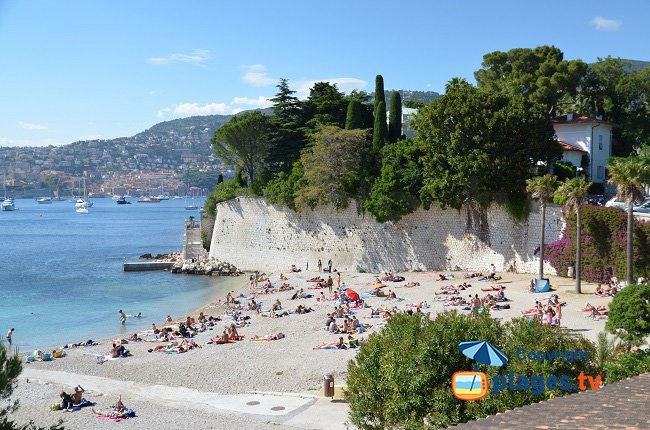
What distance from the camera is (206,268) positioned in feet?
160

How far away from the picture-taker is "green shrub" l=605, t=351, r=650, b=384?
41.9 ft

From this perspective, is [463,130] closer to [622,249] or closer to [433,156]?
[433,156]

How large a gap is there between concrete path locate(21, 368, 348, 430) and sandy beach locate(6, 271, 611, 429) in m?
0.03

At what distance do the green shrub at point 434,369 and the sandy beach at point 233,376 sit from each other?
3.38 m

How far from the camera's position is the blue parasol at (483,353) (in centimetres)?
1120

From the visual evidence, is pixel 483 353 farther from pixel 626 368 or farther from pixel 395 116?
pixel 395 116

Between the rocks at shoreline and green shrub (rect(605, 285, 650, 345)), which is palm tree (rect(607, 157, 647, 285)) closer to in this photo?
green shrub (rect(605, 285, 650, 345))

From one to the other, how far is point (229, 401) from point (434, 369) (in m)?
8.77

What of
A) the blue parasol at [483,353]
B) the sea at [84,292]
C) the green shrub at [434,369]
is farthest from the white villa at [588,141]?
the blue parasol at [483,353]

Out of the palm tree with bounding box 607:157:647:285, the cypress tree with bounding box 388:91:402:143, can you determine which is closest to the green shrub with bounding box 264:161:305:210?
the cypress tree with bounding box 388:91:402:143

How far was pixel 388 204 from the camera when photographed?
128 feet

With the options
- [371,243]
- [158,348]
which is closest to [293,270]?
[371,243]

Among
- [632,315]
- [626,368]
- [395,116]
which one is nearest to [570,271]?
[395,116]

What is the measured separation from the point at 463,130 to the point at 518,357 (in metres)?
24.1
